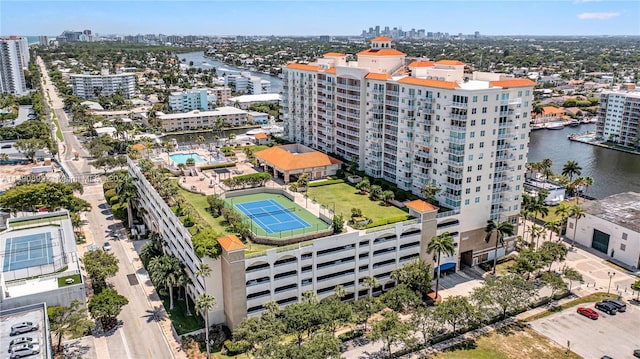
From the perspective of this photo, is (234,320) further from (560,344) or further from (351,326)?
(560,344)

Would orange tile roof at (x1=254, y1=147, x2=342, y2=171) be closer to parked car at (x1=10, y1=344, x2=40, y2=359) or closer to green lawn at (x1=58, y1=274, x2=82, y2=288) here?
green lawn at (x1=58, y1=274, x2=82, y2=288)

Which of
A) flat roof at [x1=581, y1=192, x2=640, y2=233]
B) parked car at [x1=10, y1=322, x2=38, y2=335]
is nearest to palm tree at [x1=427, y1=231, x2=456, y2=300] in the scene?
flat roof at [x1=581, y1=192, x2=640, y2=233]

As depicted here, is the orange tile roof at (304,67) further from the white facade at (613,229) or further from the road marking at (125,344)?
the road marking at (125,344)

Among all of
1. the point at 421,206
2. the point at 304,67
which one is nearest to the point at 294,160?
the point at 304,67

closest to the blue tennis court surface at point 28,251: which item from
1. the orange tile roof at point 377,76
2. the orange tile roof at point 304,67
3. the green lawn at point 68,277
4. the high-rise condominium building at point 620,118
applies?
the green lawn at point 68,277

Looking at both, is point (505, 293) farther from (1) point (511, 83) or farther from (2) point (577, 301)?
(1) point (511, 83)

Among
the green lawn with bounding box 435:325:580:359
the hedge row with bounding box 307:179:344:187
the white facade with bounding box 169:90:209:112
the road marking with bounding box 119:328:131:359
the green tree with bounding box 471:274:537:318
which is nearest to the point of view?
the green lawn with bounding box 435:325:580:359
